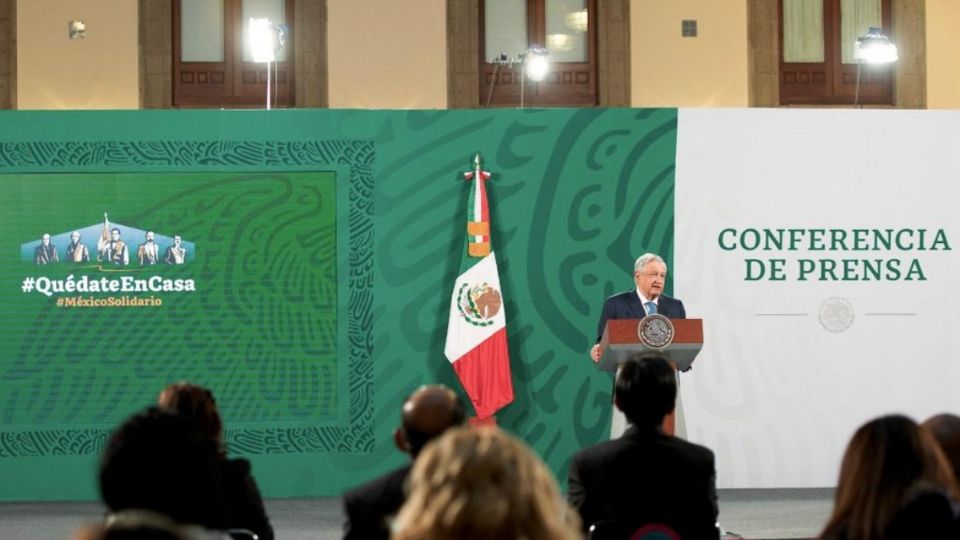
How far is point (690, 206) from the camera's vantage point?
10.6 metres

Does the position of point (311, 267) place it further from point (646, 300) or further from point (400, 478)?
point (400, 478)

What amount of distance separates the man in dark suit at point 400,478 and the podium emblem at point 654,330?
378 cm

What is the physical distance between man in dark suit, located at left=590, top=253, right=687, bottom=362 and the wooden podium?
0.72m

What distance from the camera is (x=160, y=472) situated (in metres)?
2.82

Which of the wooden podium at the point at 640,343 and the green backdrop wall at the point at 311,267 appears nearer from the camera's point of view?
the wooden podium at the point at 640,343

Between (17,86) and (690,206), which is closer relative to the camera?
(690,206)

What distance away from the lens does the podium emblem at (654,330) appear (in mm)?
7941

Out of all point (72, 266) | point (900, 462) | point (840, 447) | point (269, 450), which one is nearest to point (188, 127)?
point (72, 266)

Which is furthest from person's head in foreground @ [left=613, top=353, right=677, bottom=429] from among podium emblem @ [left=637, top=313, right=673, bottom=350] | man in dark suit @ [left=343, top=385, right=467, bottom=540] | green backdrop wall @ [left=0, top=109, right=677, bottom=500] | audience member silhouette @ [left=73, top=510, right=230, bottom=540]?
green backdrop wall @ [left=0, top=109, right=677, bottom=500]

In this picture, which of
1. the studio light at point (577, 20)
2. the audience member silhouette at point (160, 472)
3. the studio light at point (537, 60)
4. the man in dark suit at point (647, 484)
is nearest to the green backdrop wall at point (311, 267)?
the studio light at point (537, 60)

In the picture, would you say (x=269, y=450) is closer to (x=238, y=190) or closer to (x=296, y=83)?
(x=238, y=190)

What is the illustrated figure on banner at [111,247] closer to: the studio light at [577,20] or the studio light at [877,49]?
the studio light at [577,20]

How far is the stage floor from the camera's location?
28.8ft

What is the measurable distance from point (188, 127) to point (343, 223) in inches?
44.9
